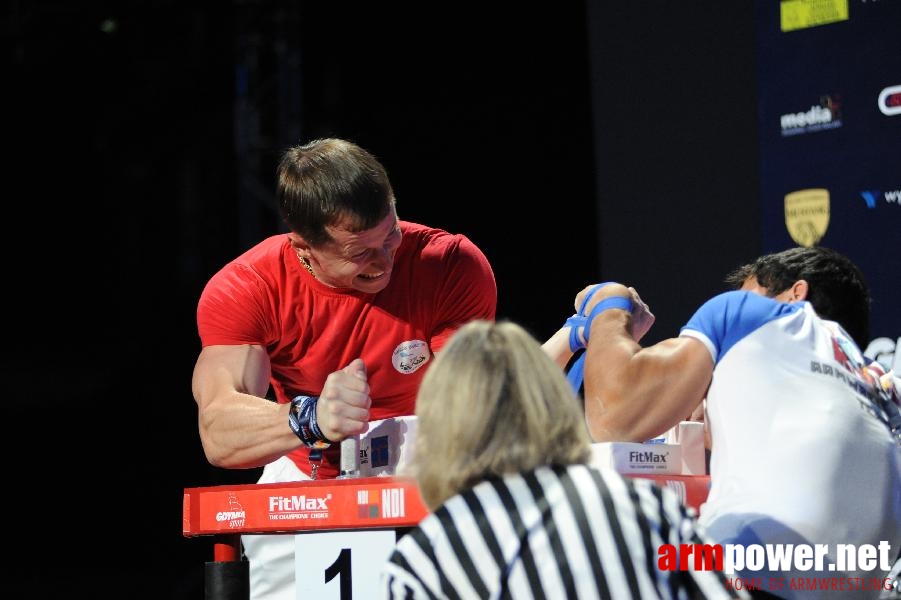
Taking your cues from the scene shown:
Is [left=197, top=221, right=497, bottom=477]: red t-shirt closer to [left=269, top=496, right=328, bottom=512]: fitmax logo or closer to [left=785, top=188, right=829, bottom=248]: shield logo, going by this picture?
[left=269, top=496, right=328, bottom=512]: fitmax logo

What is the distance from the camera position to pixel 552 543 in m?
1.42

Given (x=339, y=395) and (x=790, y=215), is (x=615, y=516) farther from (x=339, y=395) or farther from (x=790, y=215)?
(x=790, y=215)

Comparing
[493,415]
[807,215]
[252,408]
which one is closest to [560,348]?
[252,408]

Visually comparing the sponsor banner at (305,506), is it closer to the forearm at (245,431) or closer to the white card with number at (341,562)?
the white card with number at (341,562)

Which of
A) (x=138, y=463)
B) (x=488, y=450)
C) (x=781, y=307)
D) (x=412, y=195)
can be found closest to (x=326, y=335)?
(x=781, y=307)

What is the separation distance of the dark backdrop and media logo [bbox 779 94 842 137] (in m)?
0.17

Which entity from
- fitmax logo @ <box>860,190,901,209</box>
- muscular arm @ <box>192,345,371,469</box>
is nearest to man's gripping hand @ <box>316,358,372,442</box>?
muscular arm @ <box>192,345,371,469</box>

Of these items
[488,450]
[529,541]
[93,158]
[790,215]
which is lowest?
[529,541]

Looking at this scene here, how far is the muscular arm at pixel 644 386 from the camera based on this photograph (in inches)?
80.1

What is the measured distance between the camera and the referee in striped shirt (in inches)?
55.7

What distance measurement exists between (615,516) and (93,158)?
686 cm

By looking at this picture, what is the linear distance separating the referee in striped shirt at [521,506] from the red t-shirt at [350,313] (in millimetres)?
1331

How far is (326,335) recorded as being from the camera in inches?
113

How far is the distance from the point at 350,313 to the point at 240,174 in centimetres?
326
